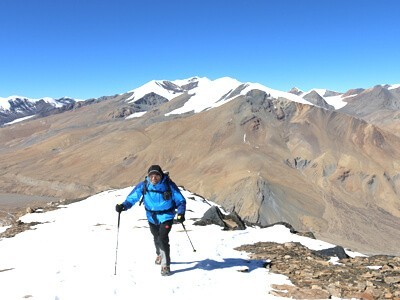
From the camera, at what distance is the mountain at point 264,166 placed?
79625mm

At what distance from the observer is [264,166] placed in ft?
325

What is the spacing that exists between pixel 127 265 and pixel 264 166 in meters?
90.7

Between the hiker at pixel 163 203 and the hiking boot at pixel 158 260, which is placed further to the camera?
the hiking boot at pixel 158 260

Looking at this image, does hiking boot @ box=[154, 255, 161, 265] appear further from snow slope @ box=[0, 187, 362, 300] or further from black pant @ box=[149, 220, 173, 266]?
black pant @ box=[149, 220, 173, 266]

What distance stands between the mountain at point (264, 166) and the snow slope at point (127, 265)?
58.0m

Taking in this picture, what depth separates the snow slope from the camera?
7871 mm

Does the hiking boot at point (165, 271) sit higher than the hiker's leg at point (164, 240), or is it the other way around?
the hiker's leg at point (164, 240)

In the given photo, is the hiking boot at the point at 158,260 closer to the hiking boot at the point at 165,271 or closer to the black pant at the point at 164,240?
the black pant at the point at 164,240

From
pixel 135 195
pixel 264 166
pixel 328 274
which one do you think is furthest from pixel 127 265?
pixel 264 166

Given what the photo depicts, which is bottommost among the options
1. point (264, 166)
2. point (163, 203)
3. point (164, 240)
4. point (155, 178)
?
point (264, 166)

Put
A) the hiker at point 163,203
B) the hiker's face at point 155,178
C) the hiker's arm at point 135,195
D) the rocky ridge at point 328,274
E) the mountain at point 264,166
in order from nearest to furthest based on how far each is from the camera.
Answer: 1. the rocky ridge at point 328,274
2. the hiker's face at point 155,178
3. the hiker at point 163,203
4. the hiker's arm at point 135,195
5. the mountain at point 264,166

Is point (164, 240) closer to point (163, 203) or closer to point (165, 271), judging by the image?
point (165, 271)

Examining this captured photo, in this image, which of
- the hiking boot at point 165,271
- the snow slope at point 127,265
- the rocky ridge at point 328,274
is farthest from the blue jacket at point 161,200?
the rocky ridge at point 328,274

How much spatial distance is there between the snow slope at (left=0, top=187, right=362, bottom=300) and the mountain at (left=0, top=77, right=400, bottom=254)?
58.0 metres
